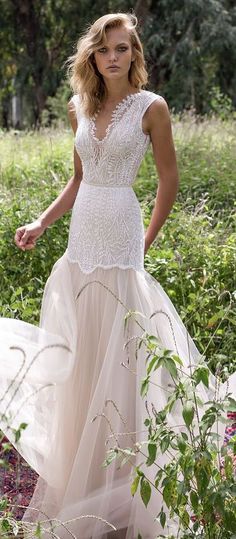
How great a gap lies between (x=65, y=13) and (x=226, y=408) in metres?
23.8

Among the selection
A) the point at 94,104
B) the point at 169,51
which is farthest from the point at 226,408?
the point at 169,51

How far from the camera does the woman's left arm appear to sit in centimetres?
362

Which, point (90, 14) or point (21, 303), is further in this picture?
point (90, 14)

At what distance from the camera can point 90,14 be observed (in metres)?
24.4

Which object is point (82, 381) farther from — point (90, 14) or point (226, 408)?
point (90, 14)

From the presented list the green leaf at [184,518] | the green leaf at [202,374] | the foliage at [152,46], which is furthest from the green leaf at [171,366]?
the foliage at [152,46]

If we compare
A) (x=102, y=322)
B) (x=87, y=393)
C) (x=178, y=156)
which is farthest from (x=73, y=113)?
(x=178, y=156)

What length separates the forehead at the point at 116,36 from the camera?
358 centimetres

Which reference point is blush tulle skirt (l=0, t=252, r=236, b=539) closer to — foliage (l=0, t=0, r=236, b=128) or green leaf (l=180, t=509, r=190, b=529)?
green leaf (l=180, t=509, r=190, b=529)

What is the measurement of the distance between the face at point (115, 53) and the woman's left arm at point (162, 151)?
0.58ft

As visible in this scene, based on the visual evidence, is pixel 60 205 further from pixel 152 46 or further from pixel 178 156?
pixel 152 46

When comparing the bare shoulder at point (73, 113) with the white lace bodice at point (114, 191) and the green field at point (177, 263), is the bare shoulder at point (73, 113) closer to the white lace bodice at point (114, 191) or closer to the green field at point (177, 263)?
the white lace bodice at point (114, 191)

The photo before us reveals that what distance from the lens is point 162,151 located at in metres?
3.65

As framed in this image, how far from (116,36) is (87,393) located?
1341 mm
